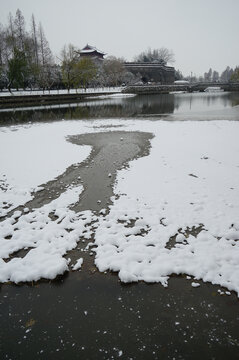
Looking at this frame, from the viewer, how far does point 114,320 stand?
3049mm

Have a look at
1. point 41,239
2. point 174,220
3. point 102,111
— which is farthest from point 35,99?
point 174,220

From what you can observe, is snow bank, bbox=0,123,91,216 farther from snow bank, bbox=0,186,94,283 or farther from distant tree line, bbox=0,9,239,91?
distant tree line, bbox=0,9,239,91

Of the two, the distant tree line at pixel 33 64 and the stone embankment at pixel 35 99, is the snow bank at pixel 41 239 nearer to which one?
the stone embankment at pixel 35 99

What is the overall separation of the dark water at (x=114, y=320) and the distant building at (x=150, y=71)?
103 meters

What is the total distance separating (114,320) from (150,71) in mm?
108309

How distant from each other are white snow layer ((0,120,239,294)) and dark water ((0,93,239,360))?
248 mm

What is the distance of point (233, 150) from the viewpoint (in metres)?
9.90

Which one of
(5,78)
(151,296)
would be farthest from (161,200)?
(5,78)

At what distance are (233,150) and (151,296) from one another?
8.58 m

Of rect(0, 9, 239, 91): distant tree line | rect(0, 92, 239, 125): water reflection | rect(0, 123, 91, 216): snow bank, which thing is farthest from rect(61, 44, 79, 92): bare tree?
rect(0, 123, 91, 216): snow bank

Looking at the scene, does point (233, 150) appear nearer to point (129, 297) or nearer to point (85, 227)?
point (85, 227)

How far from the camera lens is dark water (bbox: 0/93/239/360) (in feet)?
8.82

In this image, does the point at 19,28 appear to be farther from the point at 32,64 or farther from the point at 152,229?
the point at 152,229

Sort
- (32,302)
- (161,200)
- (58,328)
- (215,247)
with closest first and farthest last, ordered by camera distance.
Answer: (58,328) < (32,302) < (215,247) < (161,200)
